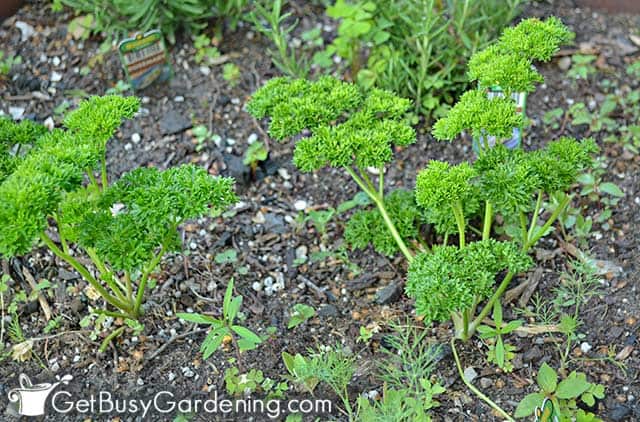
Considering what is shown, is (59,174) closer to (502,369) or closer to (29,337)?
(29,337)

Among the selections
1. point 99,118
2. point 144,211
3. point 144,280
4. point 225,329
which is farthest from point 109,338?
point 99,118

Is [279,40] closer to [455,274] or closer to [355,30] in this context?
[355,30]

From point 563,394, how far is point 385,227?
0.64 meters

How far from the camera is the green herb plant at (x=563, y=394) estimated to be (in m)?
1.87

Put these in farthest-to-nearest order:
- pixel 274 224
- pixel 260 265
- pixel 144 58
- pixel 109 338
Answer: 1. pixel 144 58
2. pixel 274 224
3. pixel 260 265
4. pixel 109 338

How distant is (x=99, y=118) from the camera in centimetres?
182

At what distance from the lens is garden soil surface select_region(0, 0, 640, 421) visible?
6.64ft

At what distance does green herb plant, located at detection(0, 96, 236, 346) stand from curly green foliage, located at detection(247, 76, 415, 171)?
235 mm

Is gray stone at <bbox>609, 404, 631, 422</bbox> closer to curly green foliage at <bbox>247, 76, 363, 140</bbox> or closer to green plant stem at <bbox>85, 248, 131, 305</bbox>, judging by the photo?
curly green foliage at <bbox>247, 76, 363, 140</bbox>

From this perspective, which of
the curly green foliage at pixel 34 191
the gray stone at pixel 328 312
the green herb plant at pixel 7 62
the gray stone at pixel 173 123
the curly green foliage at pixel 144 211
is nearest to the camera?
the curly green foliage at pixel 34 191

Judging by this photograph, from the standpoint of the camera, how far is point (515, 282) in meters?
2.23

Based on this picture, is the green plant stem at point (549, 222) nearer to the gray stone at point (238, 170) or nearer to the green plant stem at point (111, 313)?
the gray stone at point (238, 170)

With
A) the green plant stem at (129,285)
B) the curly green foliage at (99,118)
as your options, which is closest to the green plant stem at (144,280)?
the green plant stem at (129,285)

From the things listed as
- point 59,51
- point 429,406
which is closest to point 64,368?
point 429,406
